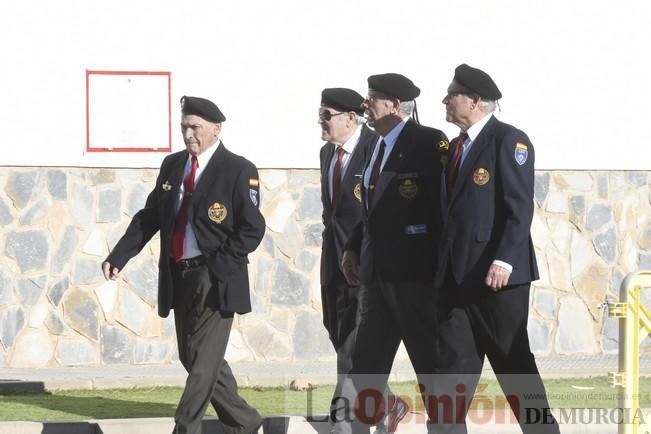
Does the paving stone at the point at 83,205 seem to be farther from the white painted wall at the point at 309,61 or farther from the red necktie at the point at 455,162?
the red necktie at the point at 455,162

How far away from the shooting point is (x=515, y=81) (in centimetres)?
1255

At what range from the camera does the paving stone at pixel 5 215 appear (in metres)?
11.8

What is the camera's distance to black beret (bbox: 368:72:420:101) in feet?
25.0

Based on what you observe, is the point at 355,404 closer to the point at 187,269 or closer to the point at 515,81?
the point at 187,269

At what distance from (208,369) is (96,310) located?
4326 millimetres

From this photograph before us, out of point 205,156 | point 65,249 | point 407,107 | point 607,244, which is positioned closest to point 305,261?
point 65,249

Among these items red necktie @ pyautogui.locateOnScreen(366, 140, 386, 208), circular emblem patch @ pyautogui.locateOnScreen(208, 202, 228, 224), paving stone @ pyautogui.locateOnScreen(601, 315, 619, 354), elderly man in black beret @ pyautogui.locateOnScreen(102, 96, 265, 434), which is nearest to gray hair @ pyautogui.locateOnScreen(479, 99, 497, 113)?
red necktie @ pyautogui.locateOnScreen(366, 140, 386, 208)

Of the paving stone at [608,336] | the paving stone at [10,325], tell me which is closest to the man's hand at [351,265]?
the paving stone at [10,325]

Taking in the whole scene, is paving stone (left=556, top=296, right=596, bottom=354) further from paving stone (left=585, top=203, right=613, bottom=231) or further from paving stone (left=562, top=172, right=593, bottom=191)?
paving stone (left=562, top=172, right=593, bottom=191)

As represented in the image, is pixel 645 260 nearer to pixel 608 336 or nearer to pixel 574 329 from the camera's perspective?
pixel 608 336

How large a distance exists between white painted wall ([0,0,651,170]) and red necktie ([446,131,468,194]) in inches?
195

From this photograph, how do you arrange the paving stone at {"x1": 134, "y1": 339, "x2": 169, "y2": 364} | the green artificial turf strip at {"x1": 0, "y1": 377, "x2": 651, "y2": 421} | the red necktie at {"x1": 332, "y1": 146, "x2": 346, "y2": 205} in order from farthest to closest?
1. the paving stone at {"x1": 134, "y1": 339, "x2": 169, "y2": 364}
2. the green artificial turf strip at {"x1": 0, "y1": 377, "x2": 651, "y2": 421}
3. the red necktie at {"x1": 332, "y1": 146, "x2": 346, "y2": 205}

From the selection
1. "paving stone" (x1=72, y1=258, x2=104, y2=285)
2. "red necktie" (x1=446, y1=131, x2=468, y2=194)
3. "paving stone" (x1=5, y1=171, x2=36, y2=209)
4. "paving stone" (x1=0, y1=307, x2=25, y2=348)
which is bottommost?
"paving stone" (x1=0, y1=307, x2=25, y2=348)

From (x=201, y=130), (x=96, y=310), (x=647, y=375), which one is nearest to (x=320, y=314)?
(x=96, y=310)
